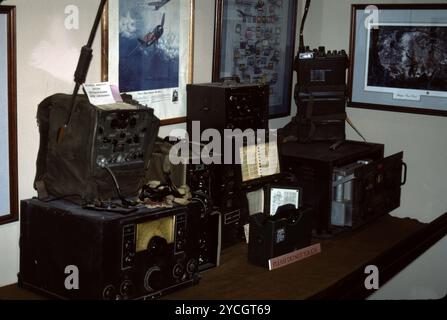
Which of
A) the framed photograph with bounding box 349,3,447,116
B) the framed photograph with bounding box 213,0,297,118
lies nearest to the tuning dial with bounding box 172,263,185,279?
the framed photograph with bounding box 213,0,297,118

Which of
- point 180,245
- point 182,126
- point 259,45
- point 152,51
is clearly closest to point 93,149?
point 180,245

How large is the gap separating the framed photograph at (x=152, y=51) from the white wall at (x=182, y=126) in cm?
7

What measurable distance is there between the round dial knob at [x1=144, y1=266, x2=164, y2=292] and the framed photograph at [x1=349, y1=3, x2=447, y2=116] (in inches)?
74.4

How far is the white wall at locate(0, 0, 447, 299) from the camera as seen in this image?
2.33 metres

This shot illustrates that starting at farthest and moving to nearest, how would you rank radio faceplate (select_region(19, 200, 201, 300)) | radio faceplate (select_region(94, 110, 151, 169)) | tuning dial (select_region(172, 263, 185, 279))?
tuning dial (select_region(172, 263, 185, 279))
radio faceplate (select_region(94, 110, 151, 169))
radio faceplate (select_region(19, 200, 201, 300))

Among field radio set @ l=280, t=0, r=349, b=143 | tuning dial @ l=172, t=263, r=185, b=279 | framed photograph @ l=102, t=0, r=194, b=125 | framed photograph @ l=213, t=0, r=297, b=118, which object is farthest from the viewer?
field radio set @ l=280, t=0, r=349, b=143

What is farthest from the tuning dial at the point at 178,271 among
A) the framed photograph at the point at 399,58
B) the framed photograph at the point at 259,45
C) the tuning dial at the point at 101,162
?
the framed photograph at the point at 399,58

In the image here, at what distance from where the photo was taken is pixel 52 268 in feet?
7.12

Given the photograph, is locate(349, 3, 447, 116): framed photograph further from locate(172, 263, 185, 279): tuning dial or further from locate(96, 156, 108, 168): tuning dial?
locate(96, 156, 108, 168): tuning dial

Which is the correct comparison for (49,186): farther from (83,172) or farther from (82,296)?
(82,296)

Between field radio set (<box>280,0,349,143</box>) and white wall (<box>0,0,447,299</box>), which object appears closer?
→ white wall (<box>0,0,447,299</box>)

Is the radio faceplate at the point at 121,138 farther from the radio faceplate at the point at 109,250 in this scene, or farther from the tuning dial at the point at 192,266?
the tuning dial at the point at 192,266

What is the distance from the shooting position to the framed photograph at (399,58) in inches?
135

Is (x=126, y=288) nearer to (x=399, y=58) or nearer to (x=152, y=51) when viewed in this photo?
(x=152, y=51)
